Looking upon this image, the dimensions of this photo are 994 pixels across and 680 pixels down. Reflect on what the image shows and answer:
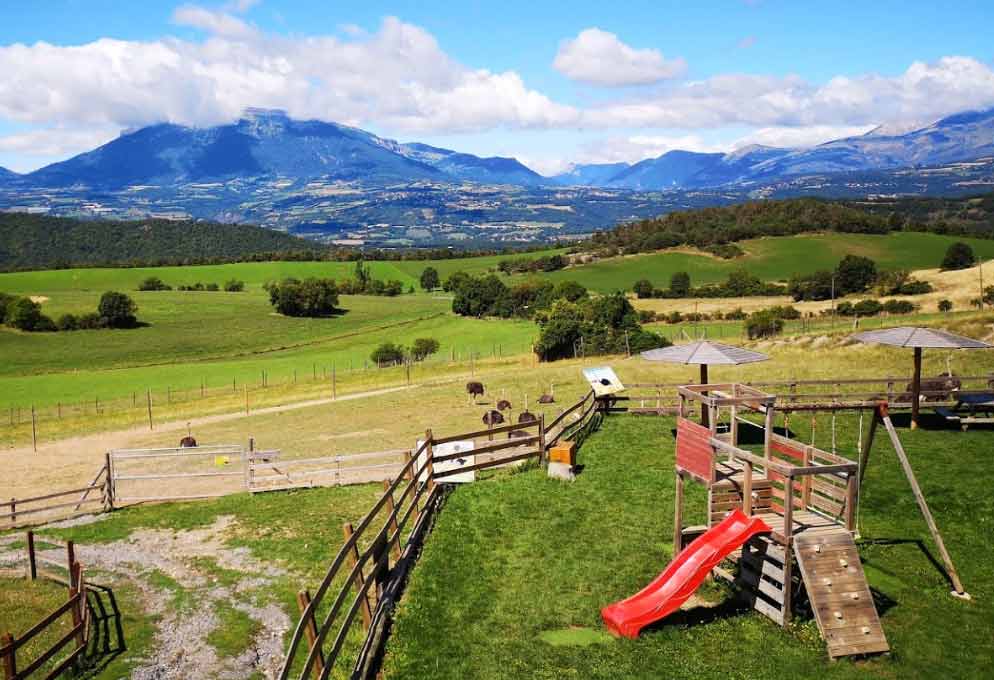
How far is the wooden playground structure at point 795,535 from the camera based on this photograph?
10.5 metres

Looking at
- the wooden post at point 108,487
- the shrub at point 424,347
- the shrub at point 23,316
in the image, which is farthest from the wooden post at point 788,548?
the shrub at point 23,316

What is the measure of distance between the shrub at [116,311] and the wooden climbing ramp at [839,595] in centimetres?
9061

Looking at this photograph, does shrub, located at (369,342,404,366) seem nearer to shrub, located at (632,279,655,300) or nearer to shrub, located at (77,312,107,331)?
shrub, located at (77,312,107,331)

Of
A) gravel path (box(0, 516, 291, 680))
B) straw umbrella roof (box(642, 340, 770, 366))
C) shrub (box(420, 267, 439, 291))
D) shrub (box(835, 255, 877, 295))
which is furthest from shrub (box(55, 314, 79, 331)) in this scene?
shrub (box(835, 255, 877, 295))

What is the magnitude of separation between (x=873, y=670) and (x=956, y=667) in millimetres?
1072

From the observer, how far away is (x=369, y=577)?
35.9ft

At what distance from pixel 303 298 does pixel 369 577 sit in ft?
300

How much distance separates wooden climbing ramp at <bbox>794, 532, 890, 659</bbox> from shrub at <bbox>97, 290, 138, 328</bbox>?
297 feet

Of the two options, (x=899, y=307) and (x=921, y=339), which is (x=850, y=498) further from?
(x=899, y=307)

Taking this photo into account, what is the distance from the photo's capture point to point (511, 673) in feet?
32.6

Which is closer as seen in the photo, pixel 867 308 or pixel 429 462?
pixel 429 462

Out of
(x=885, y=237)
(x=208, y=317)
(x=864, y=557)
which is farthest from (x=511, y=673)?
(x=885, y=237)

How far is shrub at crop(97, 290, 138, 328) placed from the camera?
8788 cm

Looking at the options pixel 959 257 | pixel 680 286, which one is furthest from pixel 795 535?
pixel 959 257
